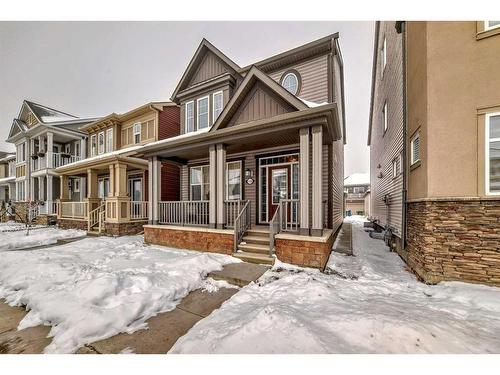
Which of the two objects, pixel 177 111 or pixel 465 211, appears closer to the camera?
pixel 465 211

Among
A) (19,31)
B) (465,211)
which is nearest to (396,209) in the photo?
(465,211)

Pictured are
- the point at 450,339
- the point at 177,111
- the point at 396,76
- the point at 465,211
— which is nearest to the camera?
the point at 450,339

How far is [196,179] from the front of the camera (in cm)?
935

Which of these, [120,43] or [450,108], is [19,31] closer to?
[120,43]


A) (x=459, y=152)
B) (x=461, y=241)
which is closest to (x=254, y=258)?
(x=461, y=241)

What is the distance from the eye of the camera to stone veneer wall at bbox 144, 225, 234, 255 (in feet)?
19.6

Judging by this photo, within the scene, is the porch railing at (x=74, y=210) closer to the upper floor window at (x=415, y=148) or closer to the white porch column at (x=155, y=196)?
the white porch column at (x=155, y=196)

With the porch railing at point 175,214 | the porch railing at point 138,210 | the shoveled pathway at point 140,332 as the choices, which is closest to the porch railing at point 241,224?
the porch railing at point 175,214

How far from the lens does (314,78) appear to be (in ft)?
25.9

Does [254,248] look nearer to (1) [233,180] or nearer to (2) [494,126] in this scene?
(1) [233,180]

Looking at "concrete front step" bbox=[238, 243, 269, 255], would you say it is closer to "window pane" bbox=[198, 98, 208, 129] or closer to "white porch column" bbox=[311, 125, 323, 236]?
"white porch column" bbox=[311, 125, 323, 236]

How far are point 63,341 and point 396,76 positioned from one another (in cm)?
1044

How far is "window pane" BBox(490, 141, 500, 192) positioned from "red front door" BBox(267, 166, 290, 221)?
15.2 ft

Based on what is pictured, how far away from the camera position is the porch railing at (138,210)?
10.1 meters
